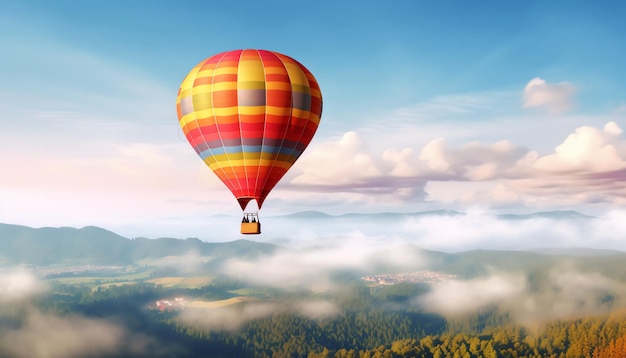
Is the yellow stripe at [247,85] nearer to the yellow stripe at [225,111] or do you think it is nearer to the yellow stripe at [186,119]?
Answer: the yellow stripe at [225,111]

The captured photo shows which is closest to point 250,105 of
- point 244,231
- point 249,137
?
point 249,137

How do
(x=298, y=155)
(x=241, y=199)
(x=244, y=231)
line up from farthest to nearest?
(x=298, y=155), (x=241, y=199), (x=244, y=231)

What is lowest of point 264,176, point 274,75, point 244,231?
point 244,231

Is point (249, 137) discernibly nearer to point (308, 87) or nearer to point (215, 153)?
point (215, 153)

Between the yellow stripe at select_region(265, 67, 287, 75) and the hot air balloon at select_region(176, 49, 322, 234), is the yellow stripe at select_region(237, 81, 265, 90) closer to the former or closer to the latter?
the hot air balloon at select_region(176, 49, 322, 234)

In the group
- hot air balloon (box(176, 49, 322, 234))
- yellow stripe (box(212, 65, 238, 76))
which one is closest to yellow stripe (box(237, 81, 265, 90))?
hot air balloon (box(176, 49, 322, 234))

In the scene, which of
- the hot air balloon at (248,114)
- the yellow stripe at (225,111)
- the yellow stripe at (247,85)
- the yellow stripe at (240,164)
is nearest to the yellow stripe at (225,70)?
the hot air balloon at (248,114)

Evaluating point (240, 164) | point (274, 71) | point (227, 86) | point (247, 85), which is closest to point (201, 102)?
point (227, 86)

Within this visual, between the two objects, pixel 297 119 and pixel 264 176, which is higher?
pixel 297 119
